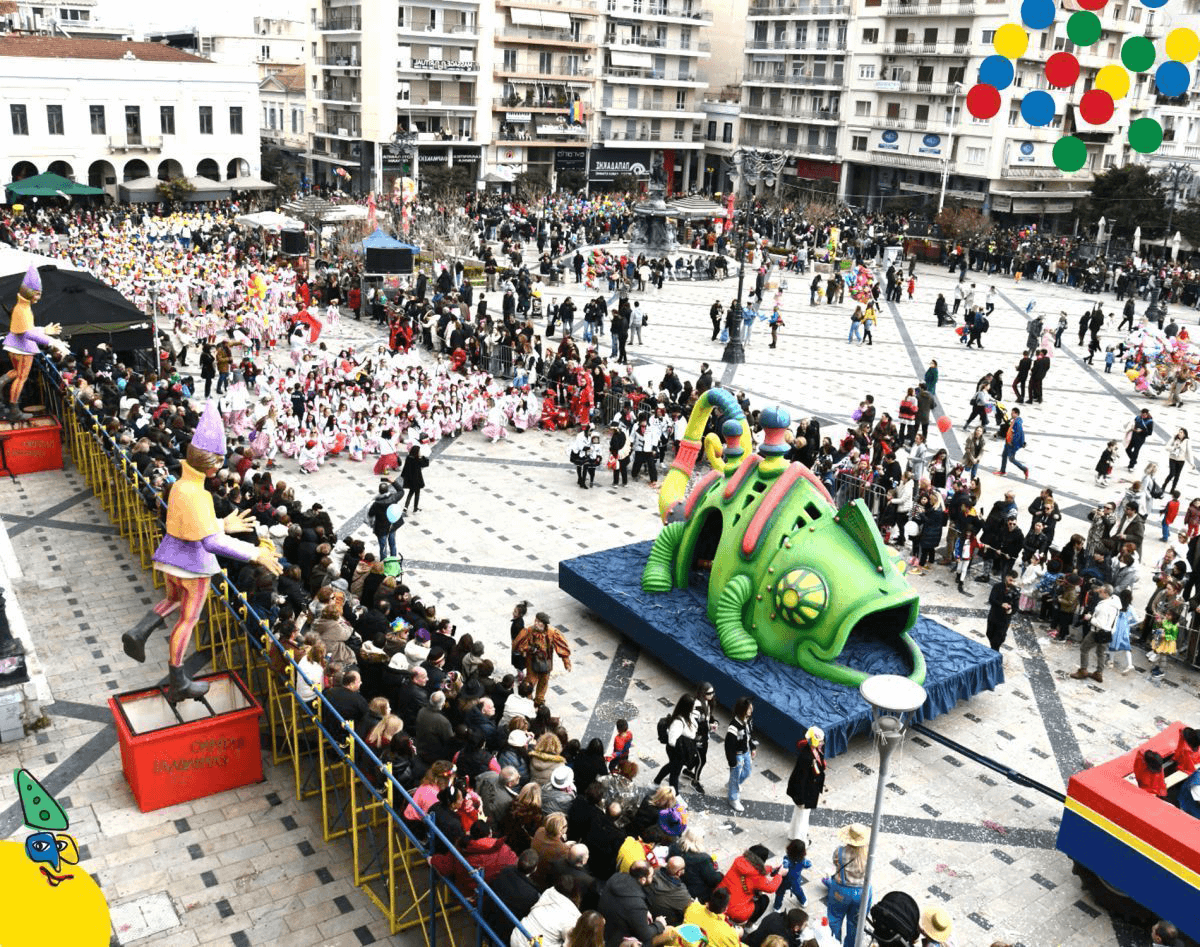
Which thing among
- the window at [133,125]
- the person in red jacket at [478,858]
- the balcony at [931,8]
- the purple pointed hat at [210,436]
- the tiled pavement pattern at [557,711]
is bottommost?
the tiled pavement pattern at [557,711]

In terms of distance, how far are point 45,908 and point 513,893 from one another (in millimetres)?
3274

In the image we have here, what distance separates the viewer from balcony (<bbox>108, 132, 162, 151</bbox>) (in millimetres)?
53500

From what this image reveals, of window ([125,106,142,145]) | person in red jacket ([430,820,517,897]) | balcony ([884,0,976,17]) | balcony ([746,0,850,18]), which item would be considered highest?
balcony ([746,0,850,18])

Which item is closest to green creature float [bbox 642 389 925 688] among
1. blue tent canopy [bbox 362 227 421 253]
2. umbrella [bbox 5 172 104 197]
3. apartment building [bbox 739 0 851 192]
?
blue tent canopy [bbox 362 227 421 253]

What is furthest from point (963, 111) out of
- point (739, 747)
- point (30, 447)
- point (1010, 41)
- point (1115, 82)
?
point (739, 747)

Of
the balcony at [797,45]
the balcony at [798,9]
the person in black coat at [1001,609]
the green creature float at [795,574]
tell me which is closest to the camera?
the green creature float at [795,574]

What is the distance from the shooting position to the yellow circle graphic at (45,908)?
24.1 feet

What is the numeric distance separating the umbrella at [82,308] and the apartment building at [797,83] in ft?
166

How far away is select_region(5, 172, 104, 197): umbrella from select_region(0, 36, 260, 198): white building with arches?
222 inches

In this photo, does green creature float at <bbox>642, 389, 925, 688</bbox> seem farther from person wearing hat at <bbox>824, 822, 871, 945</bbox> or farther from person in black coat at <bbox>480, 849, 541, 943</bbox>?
person in black coat at <bbox>480, 849, 541, 943</bbox>

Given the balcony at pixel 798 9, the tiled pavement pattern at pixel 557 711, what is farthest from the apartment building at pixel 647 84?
the tiled pavement pattern at pixel 557 711

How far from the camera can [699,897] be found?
29.1 feet

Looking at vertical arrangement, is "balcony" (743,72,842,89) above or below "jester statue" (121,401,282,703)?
above

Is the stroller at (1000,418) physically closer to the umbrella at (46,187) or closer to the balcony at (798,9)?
the umbrella at (46,187)
